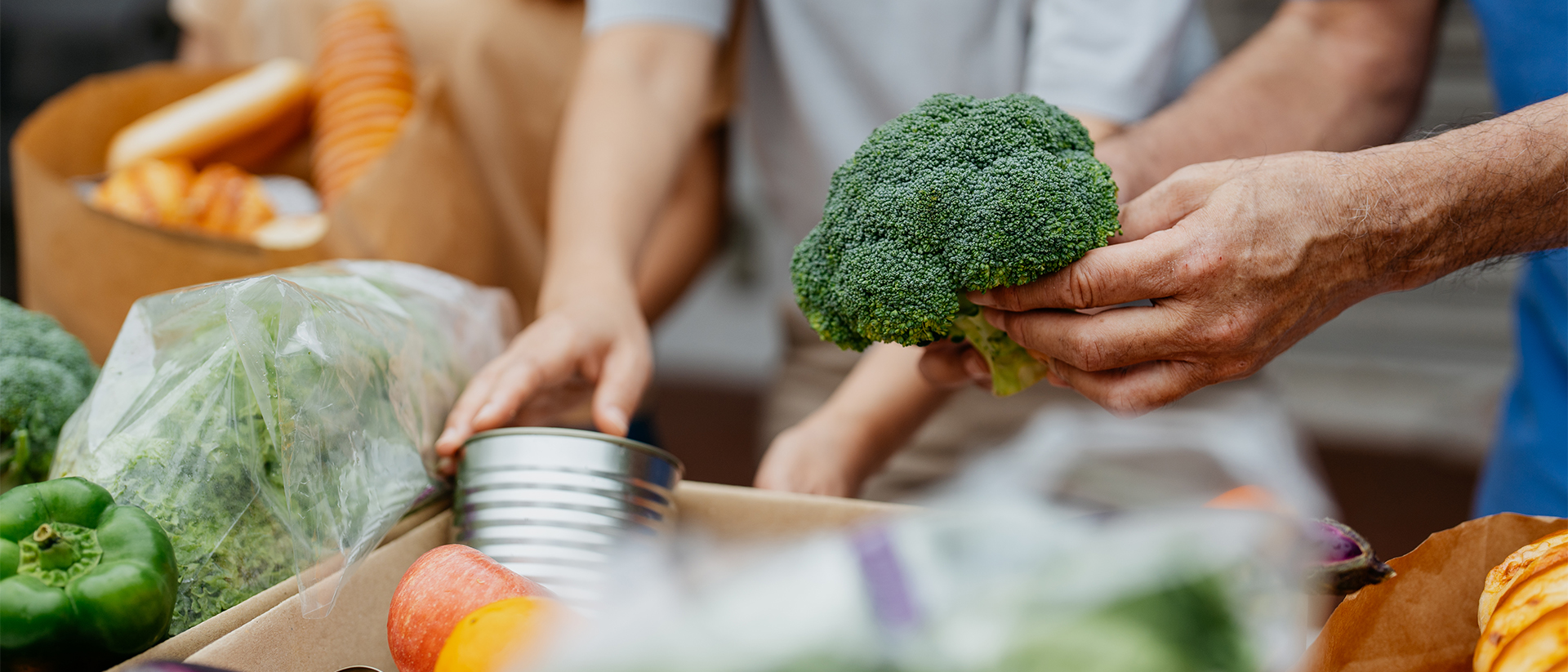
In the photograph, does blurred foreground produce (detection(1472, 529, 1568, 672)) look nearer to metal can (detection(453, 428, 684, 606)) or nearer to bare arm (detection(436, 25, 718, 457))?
metal can (detection(453, 428, 684, 606))

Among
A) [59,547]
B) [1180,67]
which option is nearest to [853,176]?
[59,547]

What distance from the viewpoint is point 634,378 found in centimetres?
99

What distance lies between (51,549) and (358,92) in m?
0.95

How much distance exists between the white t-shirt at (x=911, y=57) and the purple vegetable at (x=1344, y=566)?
0.59 meters

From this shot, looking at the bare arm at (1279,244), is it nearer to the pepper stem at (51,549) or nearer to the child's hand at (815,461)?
the child's hand at (815,461)

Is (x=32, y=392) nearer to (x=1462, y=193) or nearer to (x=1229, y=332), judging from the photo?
(x=1229, y=332)

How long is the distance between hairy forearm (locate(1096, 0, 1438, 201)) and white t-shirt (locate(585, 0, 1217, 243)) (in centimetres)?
9

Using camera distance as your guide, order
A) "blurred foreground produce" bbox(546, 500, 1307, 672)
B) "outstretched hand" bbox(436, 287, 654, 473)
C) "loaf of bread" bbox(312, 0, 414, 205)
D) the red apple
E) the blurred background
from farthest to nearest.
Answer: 1. the blurred background
2. "loaf of bread" bbox(312, 0, 414, 205)
3. "outstretched hand" bbox(436, 287, 654, 473)
4. the red apple
5. "blurred foreground produce" bbox(546, 500, 1307, 672)

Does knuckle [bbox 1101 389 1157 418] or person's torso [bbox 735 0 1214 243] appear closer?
knuckle [bbox 1101 389 1157 418]

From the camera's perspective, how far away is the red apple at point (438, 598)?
588 millimetres

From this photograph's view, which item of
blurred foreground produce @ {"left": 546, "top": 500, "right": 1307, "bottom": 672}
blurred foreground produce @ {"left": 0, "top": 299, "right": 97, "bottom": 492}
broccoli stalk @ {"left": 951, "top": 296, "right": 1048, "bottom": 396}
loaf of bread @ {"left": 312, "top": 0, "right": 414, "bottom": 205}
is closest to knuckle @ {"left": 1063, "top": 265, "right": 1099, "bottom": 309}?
broccoli stalk @ {"left": 951, "top": 296, "right": 1048, "bottom": 396}

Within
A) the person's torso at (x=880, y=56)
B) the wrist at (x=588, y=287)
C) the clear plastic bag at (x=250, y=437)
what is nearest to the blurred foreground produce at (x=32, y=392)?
the clear plastic bag at (x=250, y=437)

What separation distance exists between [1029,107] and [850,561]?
0.50 meters

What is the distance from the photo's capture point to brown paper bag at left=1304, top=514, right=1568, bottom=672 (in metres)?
0.61
